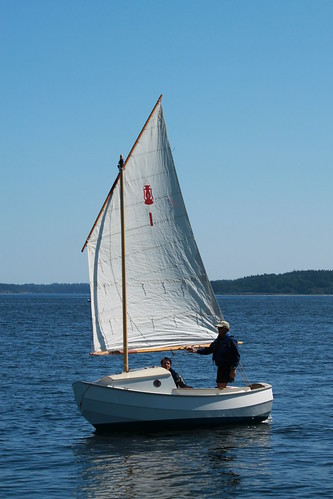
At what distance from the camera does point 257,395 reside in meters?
24.7

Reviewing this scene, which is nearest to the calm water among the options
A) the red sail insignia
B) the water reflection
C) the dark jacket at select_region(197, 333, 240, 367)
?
the water reflection

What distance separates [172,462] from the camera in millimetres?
20375

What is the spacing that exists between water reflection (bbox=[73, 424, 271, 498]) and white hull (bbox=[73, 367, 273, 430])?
40 cm

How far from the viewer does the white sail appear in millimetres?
24297

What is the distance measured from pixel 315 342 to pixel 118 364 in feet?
77.1

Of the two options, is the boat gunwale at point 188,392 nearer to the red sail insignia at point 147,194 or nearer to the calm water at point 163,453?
the calm water at point 163,453

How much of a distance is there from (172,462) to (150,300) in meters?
6.14

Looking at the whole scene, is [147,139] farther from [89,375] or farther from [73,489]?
[89,375]

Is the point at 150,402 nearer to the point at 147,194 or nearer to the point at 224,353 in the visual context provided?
the point at 224,353

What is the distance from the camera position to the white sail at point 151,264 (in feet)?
79.7

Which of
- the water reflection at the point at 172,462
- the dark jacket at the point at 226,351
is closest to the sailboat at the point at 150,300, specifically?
the water reflection at the point at 172,462

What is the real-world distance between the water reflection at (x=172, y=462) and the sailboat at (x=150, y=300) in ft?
2.41

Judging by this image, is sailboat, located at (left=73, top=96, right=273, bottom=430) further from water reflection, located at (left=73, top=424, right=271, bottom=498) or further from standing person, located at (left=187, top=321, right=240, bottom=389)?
water reflection, located at (left=73, top=424, right=271, bottom=498)

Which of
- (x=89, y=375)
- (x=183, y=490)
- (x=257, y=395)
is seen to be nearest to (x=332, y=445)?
(x=257, y=395)
